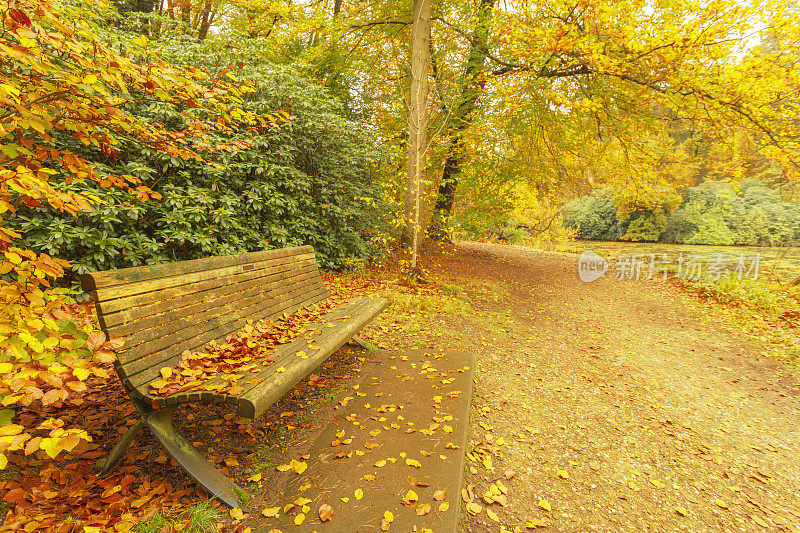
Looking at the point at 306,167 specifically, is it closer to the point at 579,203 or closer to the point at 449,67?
the point at 449,67

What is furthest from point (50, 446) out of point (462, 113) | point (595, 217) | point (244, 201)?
point (595, 217)

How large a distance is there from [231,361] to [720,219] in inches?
722

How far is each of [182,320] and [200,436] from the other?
0.85 meters

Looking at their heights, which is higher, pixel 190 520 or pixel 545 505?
pixel 190 520

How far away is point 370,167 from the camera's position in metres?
6.86

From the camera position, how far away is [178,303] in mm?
2062

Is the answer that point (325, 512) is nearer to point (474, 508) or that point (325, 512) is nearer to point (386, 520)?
point (386, 520)

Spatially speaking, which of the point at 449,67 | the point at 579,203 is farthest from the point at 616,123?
the point at 579,203

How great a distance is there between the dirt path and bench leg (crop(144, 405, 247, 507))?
1.25 metres

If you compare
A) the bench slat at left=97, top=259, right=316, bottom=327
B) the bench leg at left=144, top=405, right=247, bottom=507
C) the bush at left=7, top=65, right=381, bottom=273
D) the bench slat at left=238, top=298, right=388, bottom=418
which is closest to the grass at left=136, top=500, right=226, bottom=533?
the bench leg at left=144, top=405, right=247, bottom=507

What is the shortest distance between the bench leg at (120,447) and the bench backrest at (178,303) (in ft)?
1.10

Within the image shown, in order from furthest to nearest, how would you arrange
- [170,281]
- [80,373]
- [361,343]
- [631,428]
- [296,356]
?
[361,343]
[631,428]
[296,356]
[170,281]
[80,373]

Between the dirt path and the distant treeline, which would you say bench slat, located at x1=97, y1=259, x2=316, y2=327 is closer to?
the dirt path

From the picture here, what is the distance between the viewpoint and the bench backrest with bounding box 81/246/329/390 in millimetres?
1680
